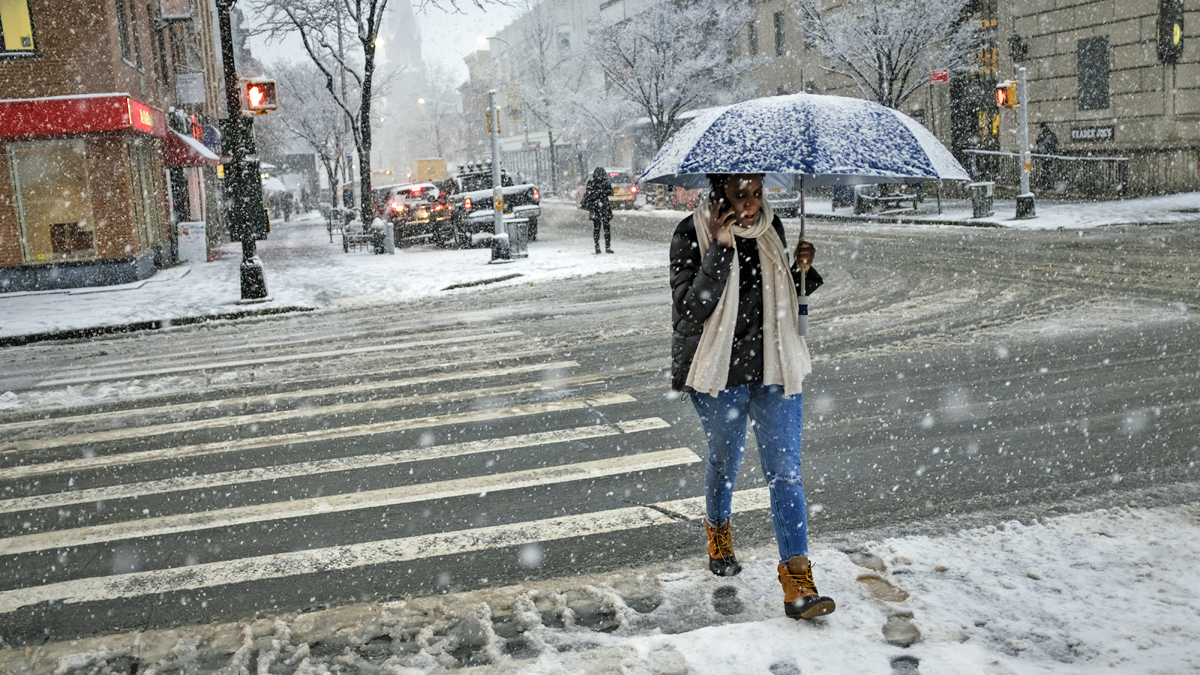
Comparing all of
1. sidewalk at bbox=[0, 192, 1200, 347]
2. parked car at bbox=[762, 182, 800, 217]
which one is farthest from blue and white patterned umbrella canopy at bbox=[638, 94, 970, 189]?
parked car at bbox=[762, 182, 800, 217]

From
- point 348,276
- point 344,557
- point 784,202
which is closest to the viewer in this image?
point 344,557

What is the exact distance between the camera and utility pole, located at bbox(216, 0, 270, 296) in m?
15.4

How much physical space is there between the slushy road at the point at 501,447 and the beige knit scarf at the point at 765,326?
3.84 ft

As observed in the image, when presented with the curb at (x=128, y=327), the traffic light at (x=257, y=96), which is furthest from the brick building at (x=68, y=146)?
the curb at (x=128, y=327)

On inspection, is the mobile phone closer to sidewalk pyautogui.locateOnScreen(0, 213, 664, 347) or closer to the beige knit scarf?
the beige knit scarf

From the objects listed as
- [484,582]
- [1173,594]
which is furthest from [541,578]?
[1173,594]

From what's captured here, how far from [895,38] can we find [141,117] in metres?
22.8

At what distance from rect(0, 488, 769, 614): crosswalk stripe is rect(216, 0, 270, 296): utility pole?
36.7 feet

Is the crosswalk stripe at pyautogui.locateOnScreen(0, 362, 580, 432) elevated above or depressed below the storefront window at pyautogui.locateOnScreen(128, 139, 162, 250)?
below

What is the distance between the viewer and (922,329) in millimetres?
10188

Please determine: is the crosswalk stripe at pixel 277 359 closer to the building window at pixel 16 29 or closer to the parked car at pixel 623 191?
the building window at pixel 16 29

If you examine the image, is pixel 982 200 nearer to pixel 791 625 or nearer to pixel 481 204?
pixel 481 204

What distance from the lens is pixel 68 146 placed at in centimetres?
2019

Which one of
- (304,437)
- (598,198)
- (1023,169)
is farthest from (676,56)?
(304,437)
